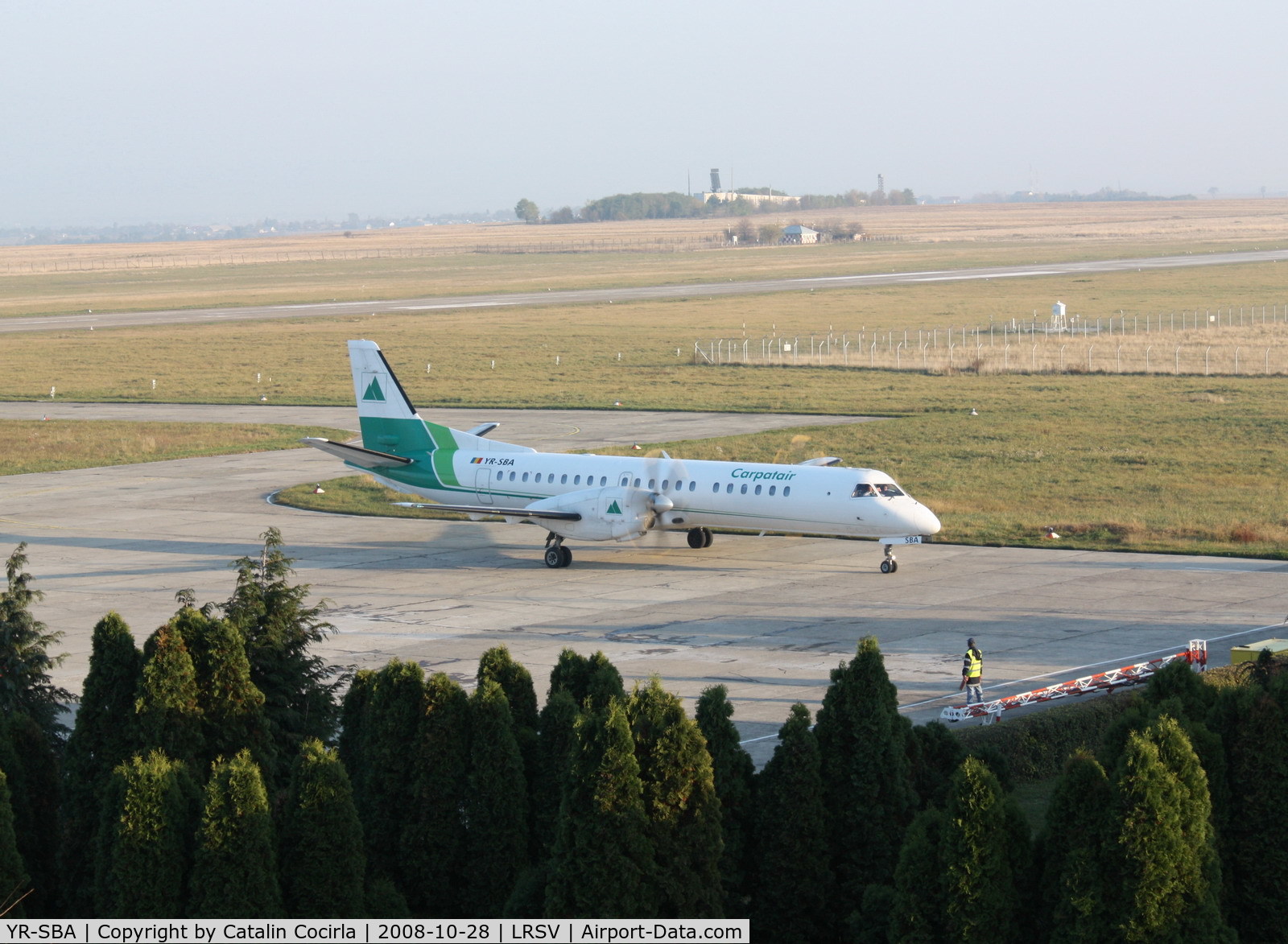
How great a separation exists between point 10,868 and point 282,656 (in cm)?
498

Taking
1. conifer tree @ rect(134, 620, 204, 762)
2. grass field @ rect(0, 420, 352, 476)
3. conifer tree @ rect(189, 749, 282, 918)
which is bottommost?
grass field @ rect(0, 420, 352, 476)

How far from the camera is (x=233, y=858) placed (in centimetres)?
1324

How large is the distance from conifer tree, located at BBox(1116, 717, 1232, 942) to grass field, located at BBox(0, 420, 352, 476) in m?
53.3

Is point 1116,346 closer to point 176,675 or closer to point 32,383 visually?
point 32,383

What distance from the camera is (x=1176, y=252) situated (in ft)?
649

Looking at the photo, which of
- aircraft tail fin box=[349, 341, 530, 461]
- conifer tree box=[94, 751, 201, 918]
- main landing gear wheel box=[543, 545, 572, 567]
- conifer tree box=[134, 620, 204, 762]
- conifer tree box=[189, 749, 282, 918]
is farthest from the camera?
aircraft tail fin box=[349, 341, 530, 461]

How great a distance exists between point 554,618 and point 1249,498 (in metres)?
25.2

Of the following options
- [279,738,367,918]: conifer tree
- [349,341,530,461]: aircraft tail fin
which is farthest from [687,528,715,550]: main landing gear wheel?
[279,738,367,918]: conifer tree

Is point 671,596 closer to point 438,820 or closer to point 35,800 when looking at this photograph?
point 438,820

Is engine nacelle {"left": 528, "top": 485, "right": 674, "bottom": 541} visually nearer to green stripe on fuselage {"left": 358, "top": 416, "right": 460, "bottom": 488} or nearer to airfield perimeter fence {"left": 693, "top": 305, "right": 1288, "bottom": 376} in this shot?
green stripe on fuselage {"left": 358, "top": 416, "right": 460, "bottom": 488}

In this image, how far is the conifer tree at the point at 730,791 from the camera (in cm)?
1487

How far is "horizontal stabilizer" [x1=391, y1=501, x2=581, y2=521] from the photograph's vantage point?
39312mm

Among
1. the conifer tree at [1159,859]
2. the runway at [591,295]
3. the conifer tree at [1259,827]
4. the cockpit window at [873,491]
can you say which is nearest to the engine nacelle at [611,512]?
the cockpit window at [873,491]

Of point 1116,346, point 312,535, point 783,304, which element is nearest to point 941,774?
point 312,535
